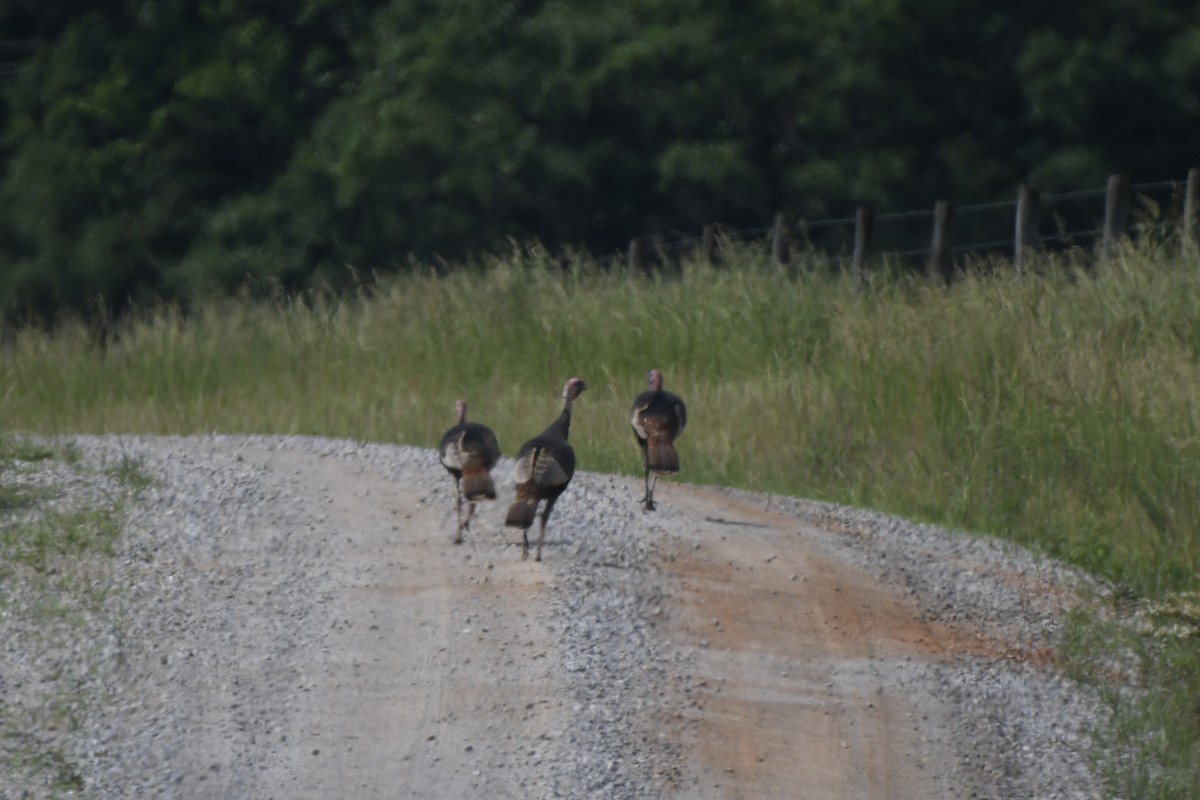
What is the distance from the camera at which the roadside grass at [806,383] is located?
11688 millimetres

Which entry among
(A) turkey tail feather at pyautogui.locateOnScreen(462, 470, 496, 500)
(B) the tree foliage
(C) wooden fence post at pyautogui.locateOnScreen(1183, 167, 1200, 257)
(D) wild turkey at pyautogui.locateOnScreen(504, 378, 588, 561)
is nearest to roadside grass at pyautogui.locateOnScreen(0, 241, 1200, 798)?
(C) wooden fence post at pyautogui.locateOnScreen(1183, 167, 1200, 257)

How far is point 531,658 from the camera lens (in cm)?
816

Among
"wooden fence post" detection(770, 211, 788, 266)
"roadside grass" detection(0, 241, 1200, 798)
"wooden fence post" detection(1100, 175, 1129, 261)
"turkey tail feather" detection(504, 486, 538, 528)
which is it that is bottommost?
"roadside grass" detection(0, 241, 1200, 798)

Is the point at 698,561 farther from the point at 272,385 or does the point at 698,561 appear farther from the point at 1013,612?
the point at 272,385

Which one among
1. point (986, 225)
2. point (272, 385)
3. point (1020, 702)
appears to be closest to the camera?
point (1020, 702)

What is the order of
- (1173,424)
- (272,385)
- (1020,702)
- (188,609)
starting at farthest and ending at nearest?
(272,385) < (1173,424) < (188,609) < (1020,702)

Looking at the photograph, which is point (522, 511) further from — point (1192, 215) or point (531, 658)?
point (1192, 215)

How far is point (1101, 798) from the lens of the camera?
730 centimetres

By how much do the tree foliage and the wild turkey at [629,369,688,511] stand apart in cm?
1467

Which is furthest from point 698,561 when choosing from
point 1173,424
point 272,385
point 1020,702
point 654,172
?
point 654,172

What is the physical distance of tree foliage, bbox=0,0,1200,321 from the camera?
26.4 meters

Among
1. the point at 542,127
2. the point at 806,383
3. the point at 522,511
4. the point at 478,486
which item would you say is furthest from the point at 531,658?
the point at 542,127

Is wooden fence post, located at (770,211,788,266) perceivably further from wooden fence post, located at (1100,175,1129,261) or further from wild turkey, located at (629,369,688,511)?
wild turkey, located at (629,369,688,511)

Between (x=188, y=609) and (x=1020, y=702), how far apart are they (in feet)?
12.1
